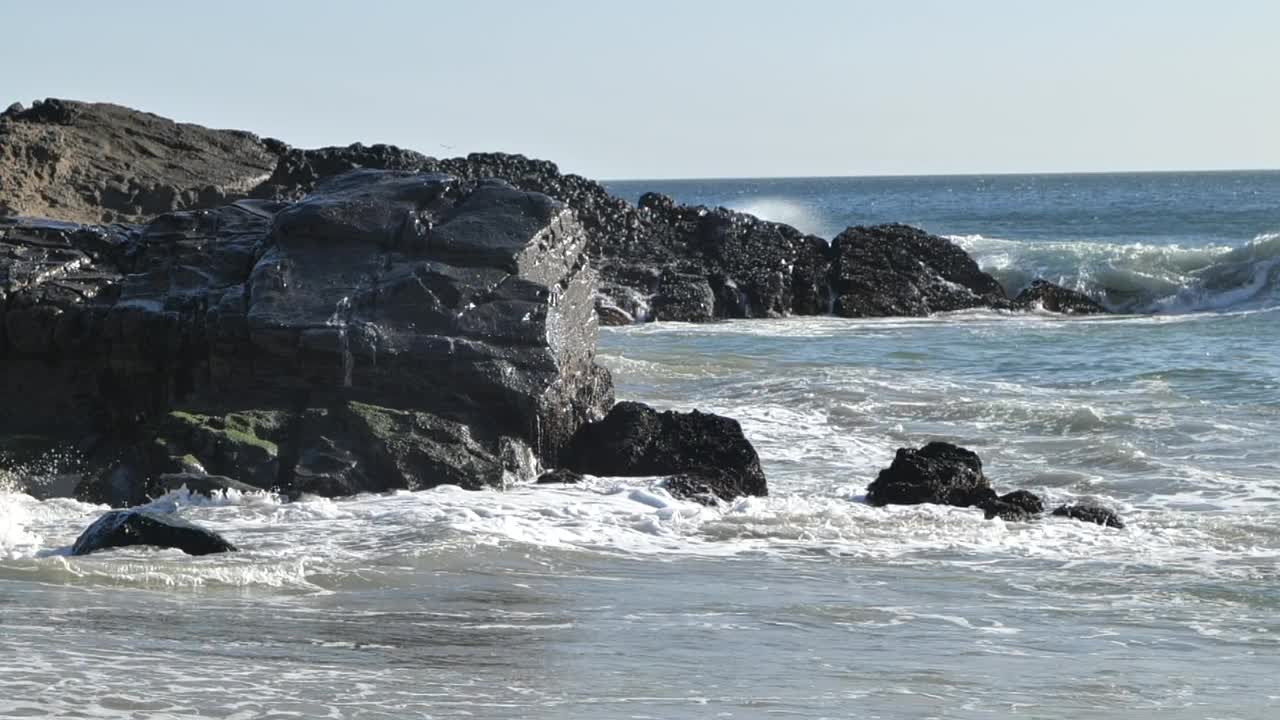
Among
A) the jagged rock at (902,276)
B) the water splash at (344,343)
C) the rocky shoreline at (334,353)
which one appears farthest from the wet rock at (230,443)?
the jagged rock at (902,276)

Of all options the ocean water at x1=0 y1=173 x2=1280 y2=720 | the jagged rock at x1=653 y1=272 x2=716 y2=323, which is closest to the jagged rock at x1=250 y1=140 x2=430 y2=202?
the jagged rock at x1=653 y1=272 x2=716 y2=323

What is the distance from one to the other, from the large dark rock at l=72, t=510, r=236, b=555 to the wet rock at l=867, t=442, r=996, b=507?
13.7ft

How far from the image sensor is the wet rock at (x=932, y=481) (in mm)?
10477

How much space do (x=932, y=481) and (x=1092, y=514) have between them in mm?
1034

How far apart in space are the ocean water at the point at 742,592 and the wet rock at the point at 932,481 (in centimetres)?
25

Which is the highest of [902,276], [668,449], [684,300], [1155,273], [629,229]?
[629,229]

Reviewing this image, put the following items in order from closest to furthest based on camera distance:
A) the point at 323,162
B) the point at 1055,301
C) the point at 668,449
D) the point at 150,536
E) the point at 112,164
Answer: the point at 150,536 → the point at 668,449 → the point at 1055,301 → the point at 112,164 → the point at 323,162

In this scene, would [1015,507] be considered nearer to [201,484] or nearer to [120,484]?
[201,484]

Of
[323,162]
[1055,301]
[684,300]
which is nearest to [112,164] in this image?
[323,162]

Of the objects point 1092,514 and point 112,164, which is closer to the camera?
point 1092,514

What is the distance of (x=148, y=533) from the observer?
28.1ft

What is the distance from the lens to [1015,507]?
33.3ft

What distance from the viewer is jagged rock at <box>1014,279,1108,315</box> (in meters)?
28.9

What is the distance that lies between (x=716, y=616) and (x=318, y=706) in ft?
7.25
